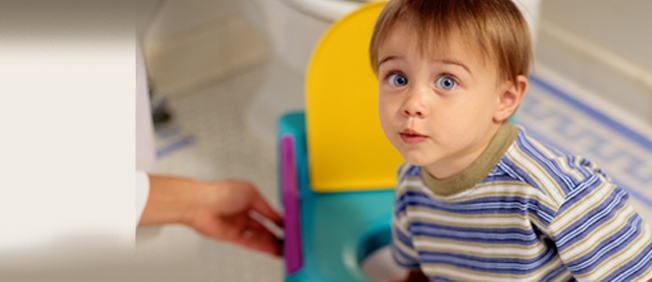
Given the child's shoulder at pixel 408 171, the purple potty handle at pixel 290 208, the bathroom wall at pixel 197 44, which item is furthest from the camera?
the bathroom wall at pixel 197 44

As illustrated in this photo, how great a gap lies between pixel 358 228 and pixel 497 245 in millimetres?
228

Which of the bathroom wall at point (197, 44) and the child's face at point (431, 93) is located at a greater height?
the child's face at point (431, 93)

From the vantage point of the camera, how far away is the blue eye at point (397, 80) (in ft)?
1.53

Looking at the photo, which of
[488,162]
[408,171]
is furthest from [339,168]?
[488,162]

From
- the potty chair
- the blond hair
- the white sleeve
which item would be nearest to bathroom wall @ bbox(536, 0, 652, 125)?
the potty chair

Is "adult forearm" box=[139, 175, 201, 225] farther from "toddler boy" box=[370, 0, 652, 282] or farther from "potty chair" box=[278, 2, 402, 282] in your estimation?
"toddler boy" box=[370, 0, 652, 282]

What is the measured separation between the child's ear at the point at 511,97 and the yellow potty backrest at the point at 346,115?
7.2 inches

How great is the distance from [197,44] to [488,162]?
780 millimetres

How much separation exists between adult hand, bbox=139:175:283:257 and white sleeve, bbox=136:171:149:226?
16 millimetres

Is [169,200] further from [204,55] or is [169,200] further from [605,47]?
[605,47]

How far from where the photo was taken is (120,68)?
0.84ft

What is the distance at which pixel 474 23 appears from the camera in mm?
451

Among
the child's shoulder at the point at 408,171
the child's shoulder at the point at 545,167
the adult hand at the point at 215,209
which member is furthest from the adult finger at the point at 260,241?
the child's shoulder at the point at 545,167

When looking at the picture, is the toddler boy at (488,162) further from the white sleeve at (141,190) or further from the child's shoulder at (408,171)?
the white sleeve at (141,190)
